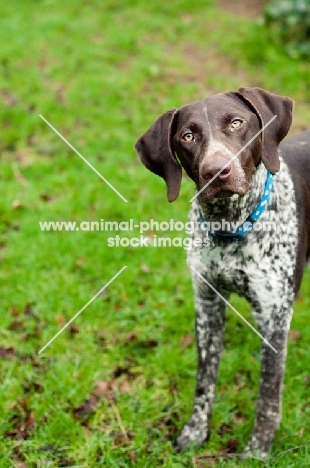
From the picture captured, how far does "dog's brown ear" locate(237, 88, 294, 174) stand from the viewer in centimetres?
292

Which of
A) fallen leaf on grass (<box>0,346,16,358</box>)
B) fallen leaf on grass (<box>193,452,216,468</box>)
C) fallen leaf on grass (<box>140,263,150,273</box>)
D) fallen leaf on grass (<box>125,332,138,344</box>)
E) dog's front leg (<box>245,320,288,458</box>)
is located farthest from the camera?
fallen leaf on grass (<box>140,263,150,273</box>)

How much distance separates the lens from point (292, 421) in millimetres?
3561

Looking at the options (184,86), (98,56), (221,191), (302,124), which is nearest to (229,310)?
(221,191)

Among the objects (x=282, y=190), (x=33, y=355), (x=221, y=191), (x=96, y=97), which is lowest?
(x=33, y=355)

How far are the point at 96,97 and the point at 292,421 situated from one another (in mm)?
5023

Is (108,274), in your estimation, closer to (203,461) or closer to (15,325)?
(15,325)

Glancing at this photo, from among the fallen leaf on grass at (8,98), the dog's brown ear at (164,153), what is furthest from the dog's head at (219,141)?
the fallen leaf on grass at (8,98)

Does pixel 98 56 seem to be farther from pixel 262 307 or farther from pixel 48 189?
pixel 262 307

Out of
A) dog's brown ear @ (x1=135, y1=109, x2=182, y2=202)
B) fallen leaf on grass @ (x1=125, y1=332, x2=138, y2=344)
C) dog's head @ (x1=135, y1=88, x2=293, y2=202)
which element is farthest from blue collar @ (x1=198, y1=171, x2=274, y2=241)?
fallen leaf on grass @ (x1=125, y1=332, x2=138, y2=344)

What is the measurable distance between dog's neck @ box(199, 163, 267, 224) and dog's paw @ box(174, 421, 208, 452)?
1252 mm

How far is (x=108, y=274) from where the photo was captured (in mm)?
4883

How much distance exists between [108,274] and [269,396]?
6.29ft

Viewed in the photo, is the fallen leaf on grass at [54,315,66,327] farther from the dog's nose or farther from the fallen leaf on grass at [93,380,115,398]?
the dog's nose

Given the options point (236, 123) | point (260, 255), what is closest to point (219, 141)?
point (236, 123)
